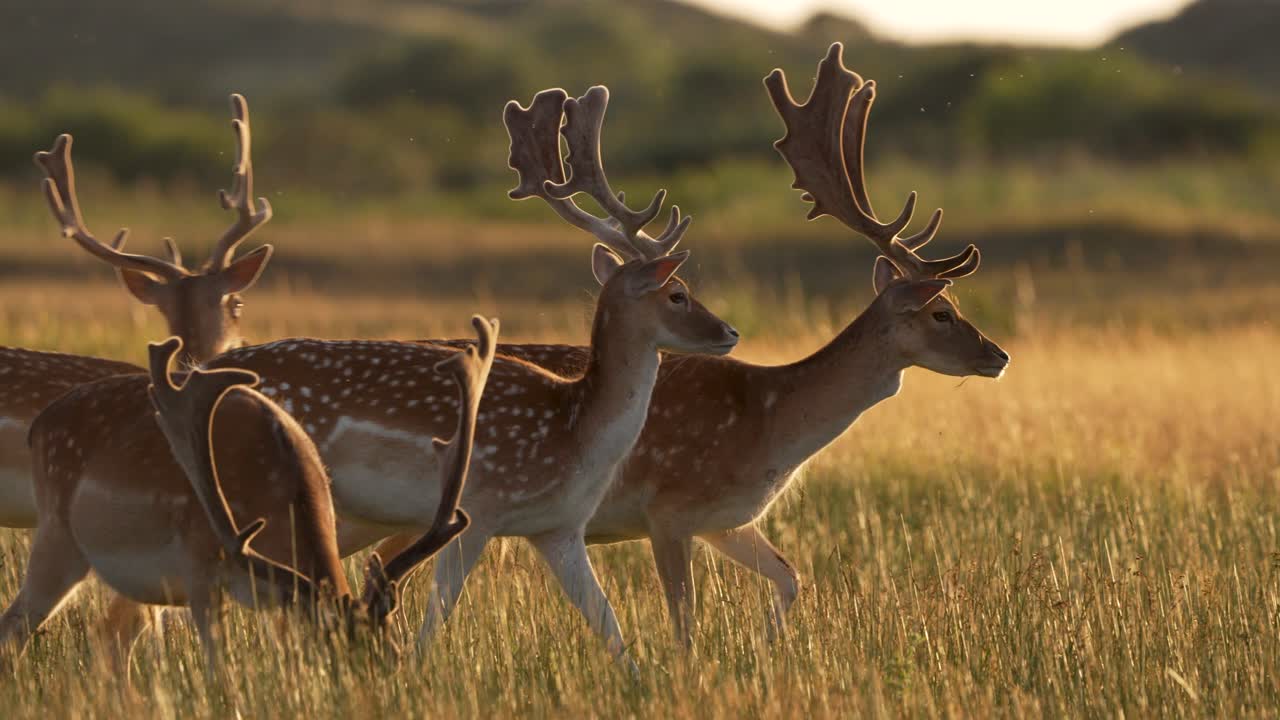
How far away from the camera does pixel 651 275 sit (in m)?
6.43

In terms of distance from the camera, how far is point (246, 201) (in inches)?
336

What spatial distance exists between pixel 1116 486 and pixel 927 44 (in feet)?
229

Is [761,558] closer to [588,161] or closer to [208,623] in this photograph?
[588,161]

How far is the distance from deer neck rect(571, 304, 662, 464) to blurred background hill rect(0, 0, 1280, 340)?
5.30 meters

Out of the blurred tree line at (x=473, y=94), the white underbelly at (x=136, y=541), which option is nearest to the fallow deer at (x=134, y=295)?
the white underbelly at (x=136, y=541)

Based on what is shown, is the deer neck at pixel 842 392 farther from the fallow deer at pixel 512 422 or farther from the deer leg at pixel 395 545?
the deer leg at pixel 395 545

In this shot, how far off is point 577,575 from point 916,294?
1.67 metres

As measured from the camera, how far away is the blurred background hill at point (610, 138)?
2830cm

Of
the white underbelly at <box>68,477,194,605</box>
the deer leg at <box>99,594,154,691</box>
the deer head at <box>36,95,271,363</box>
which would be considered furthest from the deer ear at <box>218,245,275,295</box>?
the white underbelly at <box>68,477,194,605</box>

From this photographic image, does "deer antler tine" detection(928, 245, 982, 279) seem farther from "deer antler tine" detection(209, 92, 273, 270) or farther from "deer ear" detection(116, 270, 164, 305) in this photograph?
"deer ear" detection(116, 270, 164, 305)

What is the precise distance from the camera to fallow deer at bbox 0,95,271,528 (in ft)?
22.8

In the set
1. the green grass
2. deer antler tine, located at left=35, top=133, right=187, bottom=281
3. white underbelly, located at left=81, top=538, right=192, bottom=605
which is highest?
deer antler tine, located at left=35, top=133, right=187, bottom=281

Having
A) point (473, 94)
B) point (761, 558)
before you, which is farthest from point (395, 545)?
point (473, 94)

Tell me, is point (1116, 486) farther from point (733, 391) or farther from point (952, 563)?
point (733, 391)
